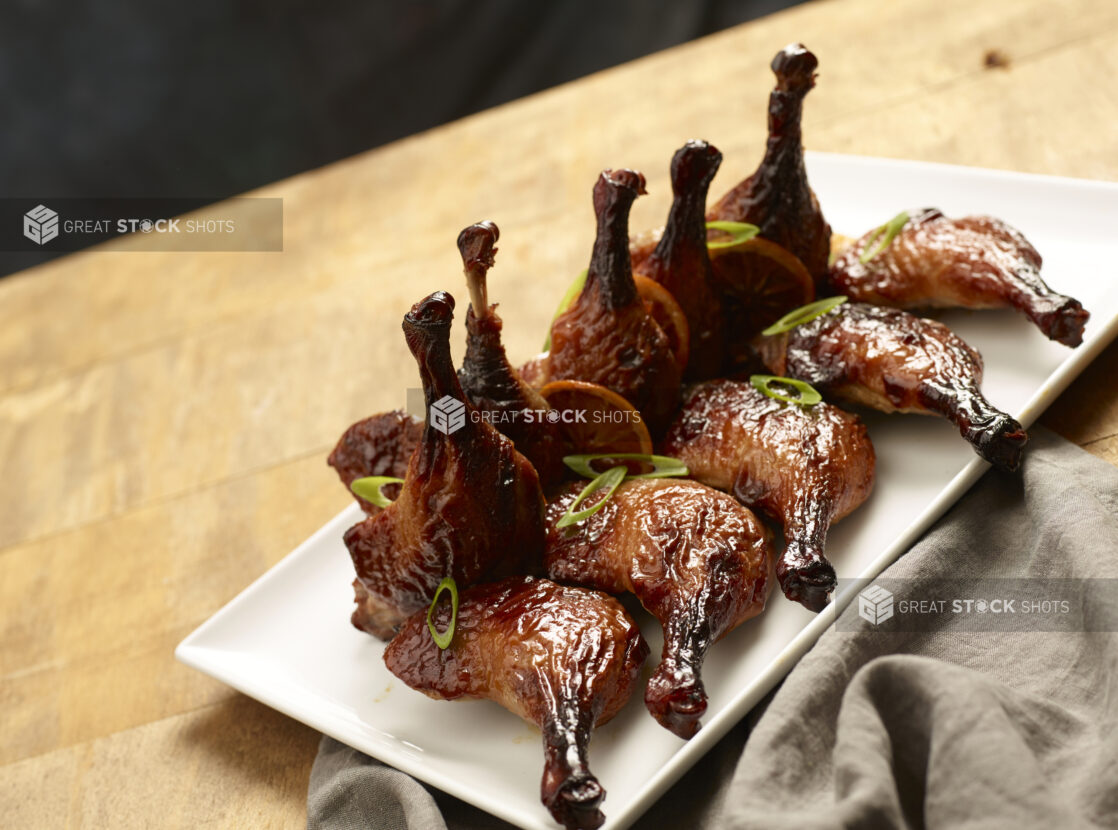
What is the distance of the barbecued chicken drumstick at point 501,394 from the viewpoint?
2246mm

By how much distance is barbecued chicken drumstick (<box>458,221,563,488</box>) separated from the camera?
225 cm

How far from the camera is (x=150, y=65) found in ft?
22.5

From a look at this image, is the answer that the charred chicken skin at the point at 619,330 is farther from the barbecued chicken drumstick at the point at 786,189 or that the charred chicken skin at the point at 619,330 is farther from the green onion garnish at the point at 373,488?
the green onion garnish at the point at 373,488

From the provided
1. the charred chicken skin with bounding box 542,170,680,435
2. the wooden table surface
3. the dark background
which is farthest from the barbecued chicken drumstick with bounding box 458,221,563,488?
the dark background

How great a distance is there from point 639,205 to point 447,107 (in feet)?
13.1

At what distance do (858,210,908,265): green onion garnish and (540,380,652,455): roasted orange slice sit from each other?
2.68 feet

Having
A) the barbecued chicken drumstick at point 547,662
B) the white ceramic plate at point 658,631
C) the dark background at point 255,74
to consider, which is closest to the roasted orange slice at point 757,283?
the white ceramic plate at point 658,631

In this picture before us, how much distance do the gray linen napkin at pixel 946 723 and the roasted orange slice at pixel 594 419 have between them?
24.7 inches

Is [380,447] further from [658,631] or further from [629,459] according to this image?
[658,631]

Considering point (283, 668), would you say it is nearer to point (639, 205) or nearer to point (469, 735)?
point (469, 735)

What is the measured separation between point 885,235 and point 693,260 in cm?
57

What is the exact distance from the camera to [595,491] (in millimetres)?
2303

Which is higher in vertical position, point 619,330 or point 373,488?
point 619,330

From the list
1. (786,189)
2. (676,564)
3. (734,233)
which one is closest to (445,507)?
(676,564)
